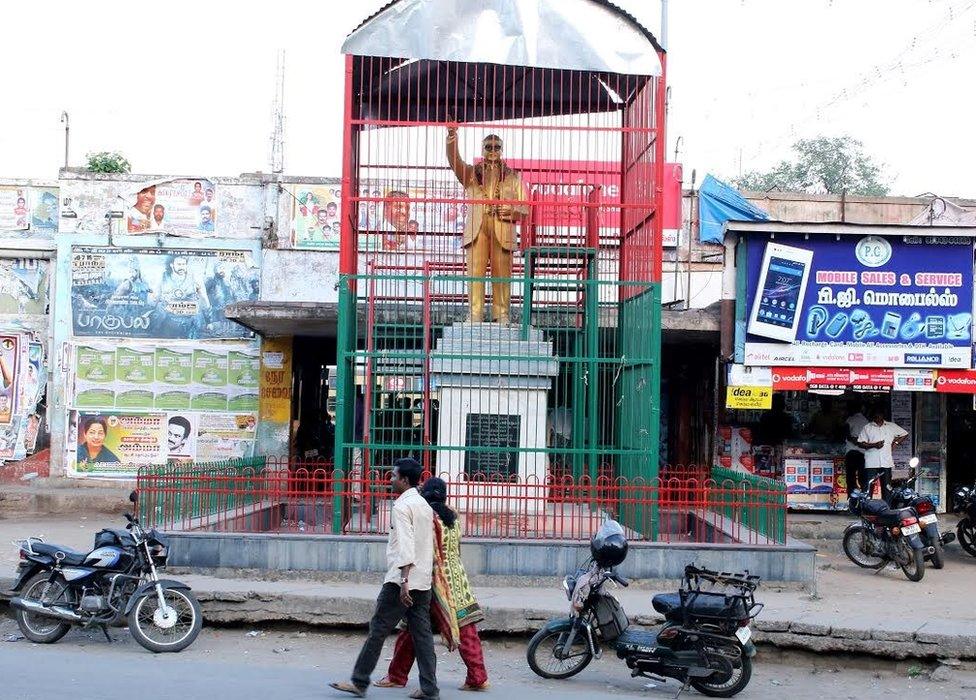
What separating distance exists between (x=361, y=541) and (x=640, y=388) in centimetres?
317

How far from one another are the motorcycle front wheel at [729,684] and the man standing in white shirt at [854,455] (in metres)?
8.72

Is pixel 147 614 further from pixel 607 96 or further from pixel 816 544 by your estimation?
pixel 816 544

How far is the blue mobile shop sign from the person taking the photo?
15062 mm

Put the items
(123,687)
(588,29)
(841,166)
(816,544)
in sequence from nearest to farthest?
(123,687) < (588,29) < (816,544) < (841,166)

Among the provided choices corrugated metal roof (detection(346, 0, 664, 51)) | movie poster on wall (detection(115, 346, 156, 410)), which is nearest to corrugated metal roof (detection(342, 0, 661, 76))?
corrugated metal roof (detection(346, 0, 664, 51))

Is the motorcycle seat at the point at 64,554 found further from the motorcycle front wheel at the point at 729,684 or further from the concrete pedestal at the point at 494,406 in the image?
the motorcycle front wheel at the point at 729,684

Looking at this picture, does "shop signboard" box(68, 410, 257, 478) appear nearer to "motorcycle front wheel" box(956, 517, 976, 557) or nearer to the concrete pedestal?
the concrete pedestal

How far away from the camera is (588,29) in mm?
11344

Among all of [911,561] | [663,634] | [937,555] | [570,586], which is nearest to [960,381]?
[937,555]

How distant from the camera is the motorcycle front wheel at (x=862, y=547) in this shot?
12704mm

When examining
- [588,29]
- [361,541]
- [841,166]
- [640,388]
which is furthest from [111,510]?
[841,166]

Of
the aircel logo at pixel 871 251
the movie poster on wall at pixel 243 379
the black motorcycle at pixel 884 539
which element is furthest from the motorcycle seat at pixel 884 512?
the movie poster on wall at pixel 243 379

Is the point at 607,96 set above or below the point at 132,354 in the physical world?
above

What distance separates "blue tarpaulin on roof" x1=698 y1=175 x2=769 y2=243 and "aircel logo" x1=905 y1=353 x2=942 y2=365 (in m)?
3.49
